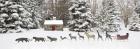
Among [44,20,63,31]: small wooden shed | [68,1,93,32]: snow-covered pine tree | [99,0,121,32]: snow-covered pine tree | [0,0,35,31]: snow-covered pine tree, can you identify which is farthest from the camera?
[44,20,63,31]: small wooden shed

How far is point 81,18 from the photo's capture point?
115 ft

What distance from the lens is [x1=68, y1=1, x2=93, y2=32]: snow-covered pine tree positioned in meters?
34.4

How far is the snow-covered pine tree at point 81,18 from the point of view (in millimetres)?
34388

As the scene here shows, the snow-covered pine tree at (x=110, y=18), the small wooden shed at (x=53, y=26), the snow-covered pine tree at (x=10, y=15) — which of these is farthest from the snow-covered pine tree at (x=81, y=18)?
the snow-covered pine tree at (x=10, y=15)

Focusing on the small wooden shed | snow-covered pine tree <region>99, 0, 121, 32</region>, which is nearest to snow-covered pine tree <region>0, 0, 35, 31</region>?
the small wooden shed

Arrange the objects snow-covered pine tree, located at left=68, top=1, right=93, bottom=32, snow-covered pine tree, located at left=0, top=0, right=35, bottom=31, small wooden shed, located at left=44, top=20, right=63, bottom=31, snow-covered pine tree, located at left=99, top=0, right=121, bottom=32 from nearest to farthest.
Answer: snow-covered pine tree, located at left=0, top=0, right=35, bottom=31 < snow-covered pine tree, located at left=68, top=1, right=93, bottom=32 < snow-covered pine tree, located at left=99, top=0, right=121, bottom=32 < small wooden shed, located at left=44, top=20, right=63, bottom=31

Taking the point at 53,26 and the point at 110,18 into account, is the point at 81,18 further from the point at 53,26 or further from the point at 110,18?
the point at 53,26

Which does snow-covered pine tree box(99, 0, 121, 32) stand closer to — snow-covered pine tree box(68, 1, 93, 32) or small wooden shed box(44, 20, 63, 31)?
snow-covered pine tree box(68, 1, 93, 32)

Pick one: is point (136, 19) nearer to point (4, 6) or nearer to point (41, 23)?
point (41, 23)

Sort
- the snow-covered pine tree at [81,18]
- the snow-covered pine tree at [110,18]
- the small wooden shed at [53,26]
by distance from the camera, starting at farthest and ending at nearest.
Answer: the small wooden shed at [53,26], the snow-covered pine tree at [110,18], the snow-covered pine tree at [81,18]

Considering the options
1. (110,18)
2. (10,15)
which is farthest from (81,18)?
(10,15)

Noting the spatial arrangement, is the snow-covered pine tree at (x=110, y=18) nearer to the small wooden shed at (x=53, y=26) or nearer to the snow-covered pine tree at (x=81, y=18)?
the snow-covered pine tree at (x=81, y=18)

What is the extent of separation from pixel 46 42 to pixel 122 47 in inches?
268

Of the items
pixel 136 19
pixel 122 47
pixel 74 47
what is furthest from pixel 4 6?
pixel 136 19
